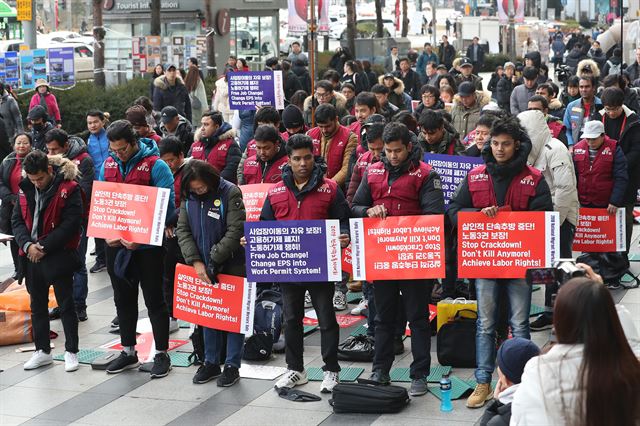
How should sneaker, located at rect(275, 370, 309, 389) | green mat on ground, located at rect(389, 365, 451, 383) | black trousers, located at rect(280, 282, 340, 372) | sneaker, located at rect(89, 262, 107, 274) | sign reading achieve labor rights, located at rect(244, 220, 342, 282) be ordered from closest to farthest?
sign reading achieve labor rights, located at rect(244, 220, 342, 282), black trousers, located at rect(280, 282, 340, 372), sneaker, located at rect(275, 370, 309, 389), green mat on ground, located at rect(389, 365, 451, 383), sneaker, located at rect(89, 262, 107, 274)

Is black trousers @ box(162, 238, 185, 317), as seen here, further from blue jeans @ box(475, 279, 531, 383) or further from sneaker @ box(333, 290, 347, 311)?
blue jeans @ box(475, 279, 531, 383)

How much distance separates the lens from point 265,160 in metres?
9.34

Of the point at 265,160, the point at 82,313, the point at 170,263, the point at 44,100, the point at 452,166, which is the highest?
the point at 44,100

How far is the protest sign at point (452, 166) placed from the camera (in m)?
9.51

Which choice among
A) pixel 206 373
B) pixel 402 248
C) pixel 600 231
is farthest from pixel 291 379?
pixel 600 231

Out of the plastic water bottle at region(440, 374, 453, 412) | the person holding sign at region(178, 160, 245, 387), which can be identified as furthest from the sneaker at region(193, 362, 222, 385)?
the plastic water bottle at region(440, 374, 453, 412)

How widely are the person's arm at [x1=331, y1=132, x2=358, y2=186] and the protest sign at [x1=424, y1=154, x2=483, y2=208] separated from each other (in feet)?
2.86

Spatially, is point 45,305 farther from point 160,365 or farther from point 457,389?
point 457,389

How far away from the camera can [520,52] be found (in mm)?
45406

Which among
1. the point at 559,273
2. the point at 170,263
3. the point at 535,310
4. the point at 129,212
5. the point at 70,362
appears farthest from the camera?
the point at 535,310

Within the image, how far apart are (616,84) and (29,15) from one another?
11.9m

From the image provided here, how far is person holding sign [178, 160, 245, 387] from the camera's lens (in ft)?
→ 26.4

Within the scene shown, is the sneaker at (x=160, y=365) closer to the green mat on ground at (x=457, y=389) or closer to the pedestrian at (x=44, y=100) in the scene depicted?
the green mat on ground at (x=457, y=389)

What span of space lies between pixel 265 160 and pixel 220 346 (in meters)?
1.69
